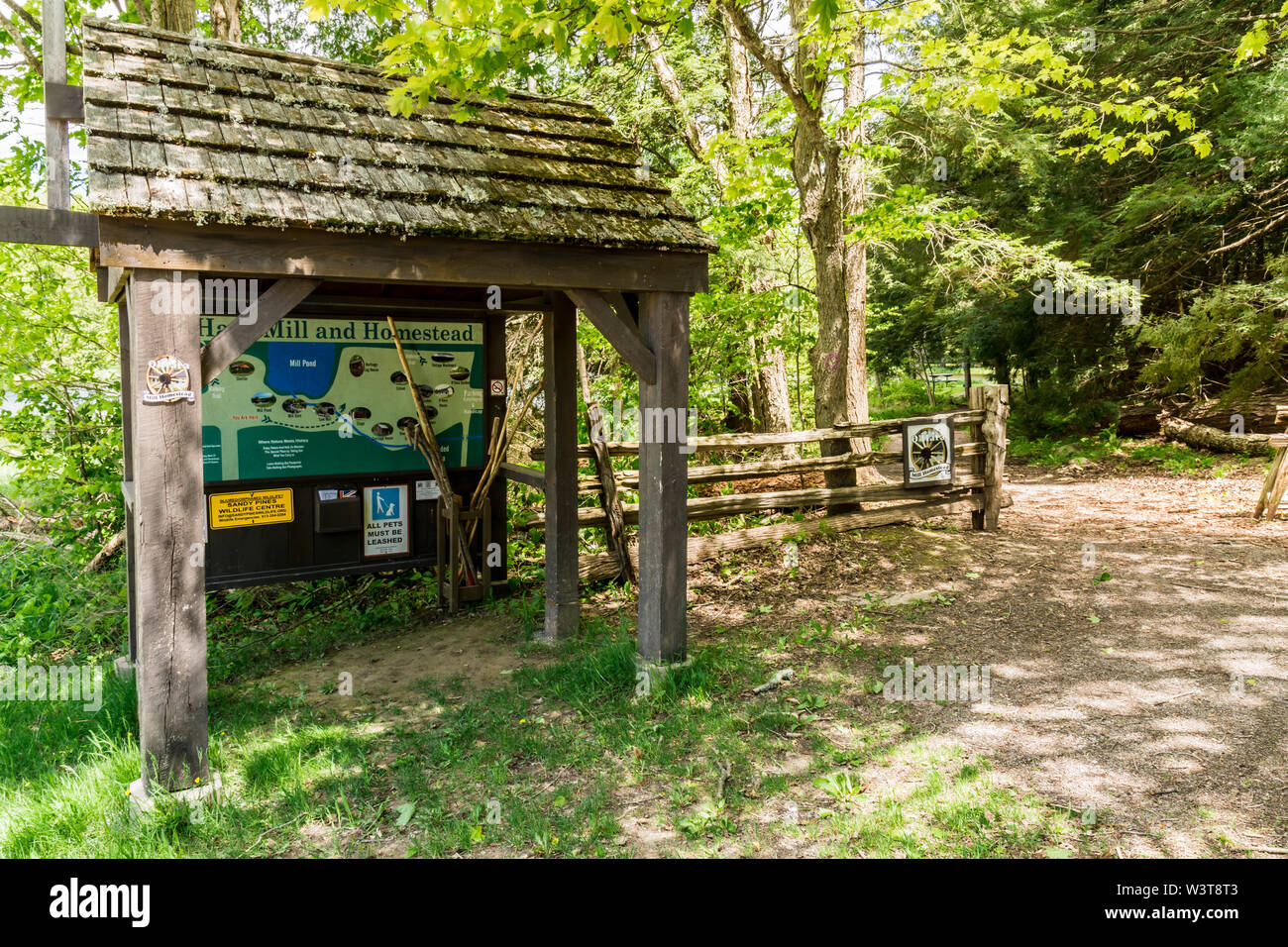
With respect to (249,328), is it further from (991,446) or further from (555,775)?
(991,446)

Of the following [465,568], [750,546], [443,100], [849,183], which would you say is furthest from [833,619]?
[849,183]

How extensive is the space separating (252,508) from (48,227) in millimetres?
2845

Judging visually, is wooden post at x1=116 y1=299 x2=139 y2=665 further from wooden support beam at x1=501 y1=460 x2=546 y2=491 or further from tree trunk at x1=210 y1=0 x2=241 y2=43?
tree trunk at x1=210 y1=0 x2=241 y2=43

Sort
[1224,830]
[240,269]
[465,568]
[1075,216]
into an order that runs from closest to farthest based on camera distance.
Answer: [1224,830]
[240,269]
[465,568]
[1075,216]

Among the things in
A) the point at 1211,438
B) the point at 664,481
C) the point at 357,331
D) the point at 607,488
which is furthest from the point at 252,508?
the point at 1211,438

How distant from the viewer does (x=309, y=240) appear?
4.36 metres

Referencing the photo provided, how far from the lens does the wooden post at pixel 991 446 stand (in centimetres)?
978

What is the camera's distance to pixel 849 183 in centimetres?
978

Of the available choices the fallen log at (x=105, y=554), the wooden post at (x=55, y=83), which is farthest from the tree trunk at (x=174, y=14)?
the fallen log at (x=105, y=554)

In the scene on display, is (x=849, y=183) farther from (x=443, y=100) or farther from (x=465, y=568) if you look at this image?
(x=465, y=568)

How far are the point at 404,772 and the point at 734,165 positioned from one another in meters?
8.09

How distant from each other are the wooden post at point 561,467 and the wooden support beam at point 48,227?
3.16 meters

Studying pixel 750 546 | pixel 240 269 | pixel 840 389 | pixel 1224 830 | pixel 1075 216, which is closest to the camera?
pixel 1224 830

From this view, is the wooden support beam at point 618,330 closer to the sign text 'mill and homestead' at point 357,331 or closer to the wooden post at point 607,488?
the wooden post at point 607,488
